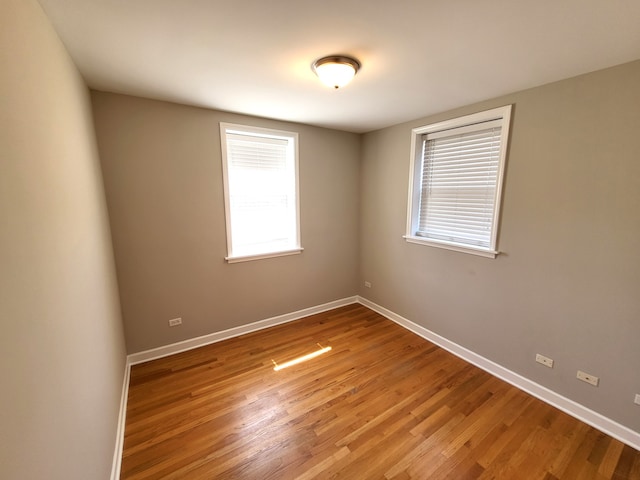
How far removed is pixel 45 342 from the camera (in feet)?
2.85

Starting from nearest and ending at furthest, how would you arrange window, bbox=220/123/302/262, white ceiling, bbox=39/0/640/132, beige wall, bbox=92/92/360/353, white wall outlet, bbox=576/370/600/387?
white ceiling, bbox=39/0/640/132 < white wall outlet, bbox=576/370/600/387 < beige wall, bbox=92/92/360/353 < window, bbox=220/123/302/262

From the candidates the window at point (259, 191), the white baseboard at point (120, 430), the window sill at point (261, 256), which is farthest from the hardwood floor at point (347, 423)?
the window at point (259, 191)

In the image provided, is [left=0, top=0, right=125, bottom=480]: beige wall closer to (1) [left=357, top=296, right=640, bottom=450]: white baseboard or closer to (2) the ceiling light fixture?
(2) the ceiling light fixture

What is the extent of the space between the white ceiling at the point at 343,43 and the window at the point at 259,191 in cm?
68

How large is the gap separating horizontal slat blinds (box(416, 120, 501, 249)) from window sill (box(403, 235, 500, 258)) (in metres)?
0.08

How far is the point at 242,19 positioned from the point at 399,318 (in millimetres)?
3218

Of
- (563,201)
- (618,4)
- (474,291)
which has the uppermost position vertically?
(618,4)

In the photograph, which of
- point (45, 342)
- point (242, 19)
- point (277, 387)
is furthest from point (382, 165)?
point (45, 342)

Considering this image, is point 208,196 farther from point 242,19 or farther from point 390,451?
point 390,451

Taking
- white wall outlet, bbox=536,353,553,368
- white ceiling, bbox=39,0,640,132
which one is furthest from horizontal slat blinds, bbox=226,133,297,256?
white wall outlet, bbox=536,353,553,368

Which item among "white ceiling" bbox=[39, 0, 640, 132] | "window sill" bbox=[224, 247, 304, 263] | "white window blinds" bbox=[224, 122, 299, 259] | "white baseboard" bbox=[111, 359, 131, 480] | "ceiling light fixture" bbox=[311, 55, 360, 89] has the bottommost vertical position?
"white baseboard" bbox=[111, 359, 131, 480]

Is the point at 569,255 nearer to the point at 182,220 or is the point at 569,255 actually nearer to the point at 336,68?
the point at 336,68

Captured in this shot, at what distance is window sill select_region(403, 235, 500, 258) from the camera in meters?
2.35

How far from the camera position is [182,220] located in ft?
8.45
